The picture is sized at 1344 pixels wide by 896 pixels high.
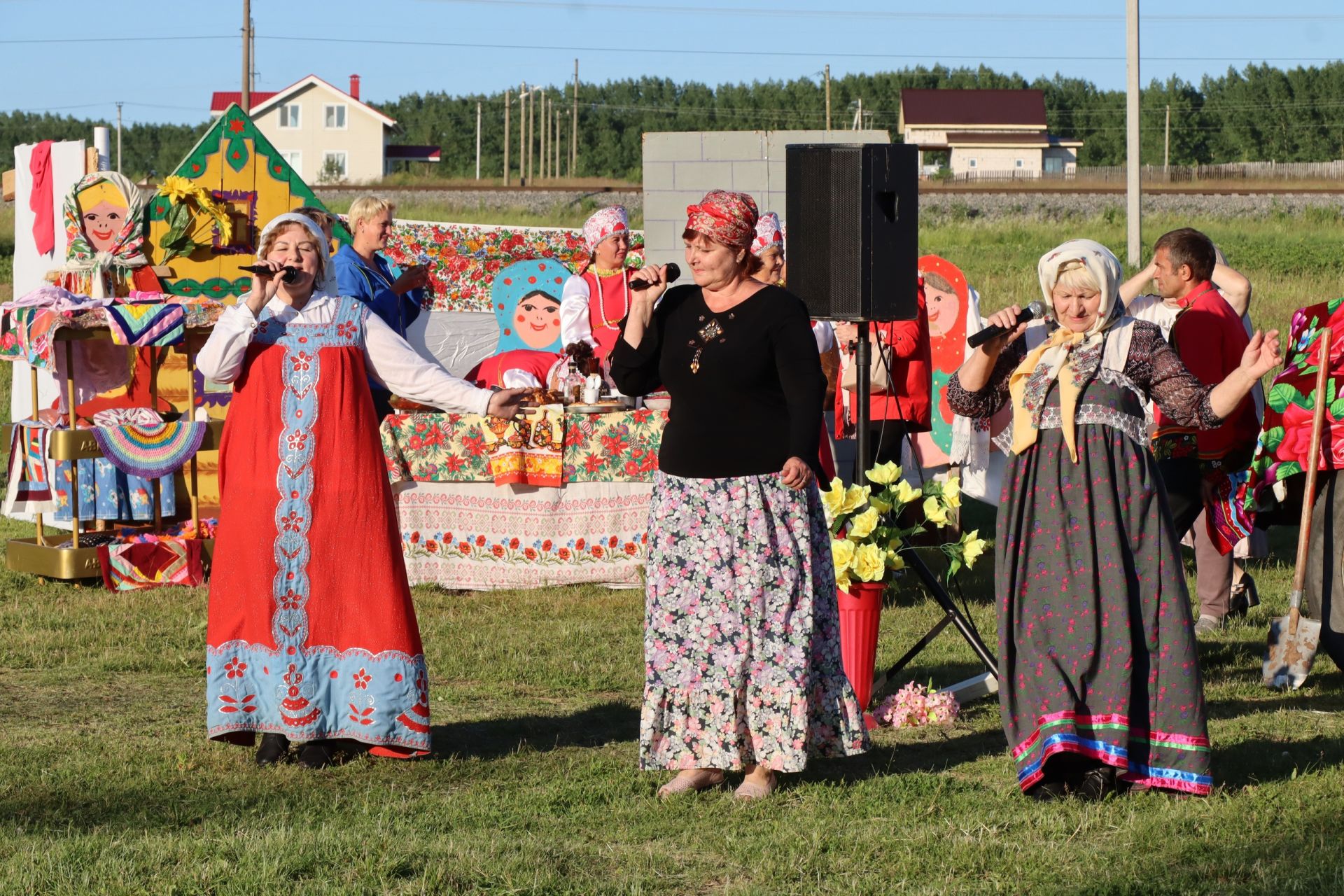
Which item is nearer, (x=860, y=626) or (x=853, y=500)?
(x=860, y=626)

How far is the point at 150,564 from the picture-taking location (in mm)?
8711

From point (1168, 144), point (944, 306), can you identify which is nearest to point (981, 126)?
point (1168, 144)

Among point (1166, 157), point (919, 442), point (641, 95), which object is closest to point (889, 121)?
point (641, 95)

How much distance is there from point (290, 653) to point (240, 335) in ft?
3.21

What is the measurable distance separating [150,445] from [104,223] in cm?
188

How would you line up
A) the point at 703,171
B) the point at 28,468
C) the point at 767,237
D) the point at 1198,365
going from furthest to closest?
the point at 703,171
the point at 28,468
the point at 767,237
the point at 1198,365

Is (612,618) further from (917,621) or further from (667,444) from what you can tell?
(667,444)

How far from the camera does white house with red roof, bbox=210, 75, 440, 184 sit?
6425cm

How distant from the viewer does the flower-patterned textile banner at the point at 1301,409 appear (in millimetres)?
5801

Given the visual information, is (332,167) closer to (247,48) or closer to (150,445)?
(247,48)

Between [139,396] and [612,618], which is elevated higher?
[139,396]

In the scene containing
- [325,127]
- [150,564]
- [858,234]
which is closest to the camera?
[858,234]

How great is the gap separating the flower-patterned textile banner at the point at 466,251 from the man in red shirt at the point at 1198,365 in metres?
6.31

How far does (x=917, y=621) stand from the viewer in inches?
303
